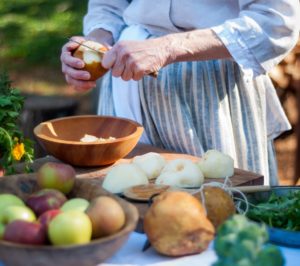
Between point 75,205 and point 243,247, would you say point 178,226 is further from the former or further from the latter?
point 243,247

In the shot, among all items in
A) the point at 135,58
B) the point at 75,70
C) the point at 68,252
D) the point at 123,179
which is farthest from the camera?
the point at 75,70

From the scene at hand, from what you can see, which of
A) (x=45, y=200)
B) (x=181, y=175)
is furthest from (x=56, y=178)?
(x=181, y=175)

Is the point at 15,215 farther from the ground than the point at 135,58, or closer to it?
closer to it

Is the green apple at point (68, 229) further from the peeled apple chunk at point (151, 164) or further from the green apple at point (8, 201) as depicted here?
the peeled apple chunk at point (151, 164)

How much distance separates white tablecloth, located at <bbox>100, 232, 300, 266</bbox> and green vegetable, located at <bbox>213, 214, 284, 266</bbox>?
28 cm

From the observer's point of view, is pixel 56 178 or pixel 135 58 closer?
pixel 56 178

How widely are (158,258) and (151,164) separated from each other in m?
0.46

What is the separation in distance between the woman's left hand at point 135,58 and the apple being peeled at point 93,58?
5cm

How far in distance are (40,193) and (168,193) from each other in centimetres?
24

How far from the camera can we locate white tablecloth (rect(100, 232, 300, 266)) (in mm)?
1425

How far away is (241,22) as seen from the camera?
80.9 inches

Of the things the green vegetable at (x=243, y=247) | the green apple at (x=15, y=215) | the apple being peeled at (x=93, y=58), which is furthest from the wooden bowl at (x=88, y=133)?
the green vegetable at (x=243, y=247)

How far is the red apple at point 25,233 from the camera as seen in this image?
4.11 feet

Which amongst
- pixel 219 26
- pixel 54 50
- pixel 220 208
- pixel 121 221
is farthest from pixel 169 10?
pixel 54 50
